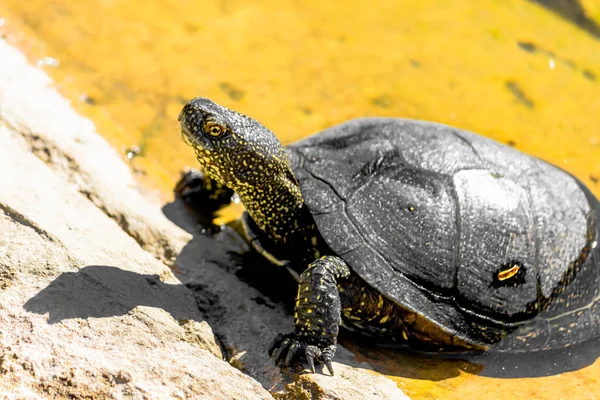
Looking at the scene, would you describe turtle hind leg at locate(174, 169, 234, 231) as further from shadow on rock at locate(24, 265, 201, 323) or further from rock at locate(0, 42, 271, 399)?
shadow on rock at locate(24, 265, 201, 323)

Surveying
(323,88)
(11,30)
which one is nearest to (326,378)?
(323,88)

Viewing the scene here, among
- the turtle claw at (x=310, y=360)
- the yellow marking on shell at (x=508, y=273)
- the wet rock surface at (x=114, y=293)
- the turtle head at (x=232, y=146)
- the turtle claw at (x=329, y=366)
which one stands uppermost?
the turtle head at (x=232, y=146)

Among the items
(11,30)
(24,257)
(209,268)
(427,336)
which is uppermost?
(11,30)

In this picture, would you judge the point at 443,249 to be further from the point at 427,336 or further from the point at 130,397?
the point at 130,397

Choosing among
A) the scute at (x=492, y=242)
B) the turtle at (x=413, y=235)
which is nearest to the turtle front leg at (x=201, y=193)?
the turtle at (x=413, y=235)

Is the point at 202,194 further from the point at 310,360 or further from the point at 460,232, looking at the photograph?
Answer: the point at 460,232

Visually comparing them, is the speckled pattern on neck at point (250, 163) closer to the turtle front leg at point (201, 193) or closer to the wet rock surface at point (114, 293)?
the wet rock surface at point (114, 293)

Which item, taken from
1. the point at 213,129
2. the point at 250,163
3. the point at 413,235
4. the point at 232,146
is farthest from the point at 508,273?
the point at 213,129
